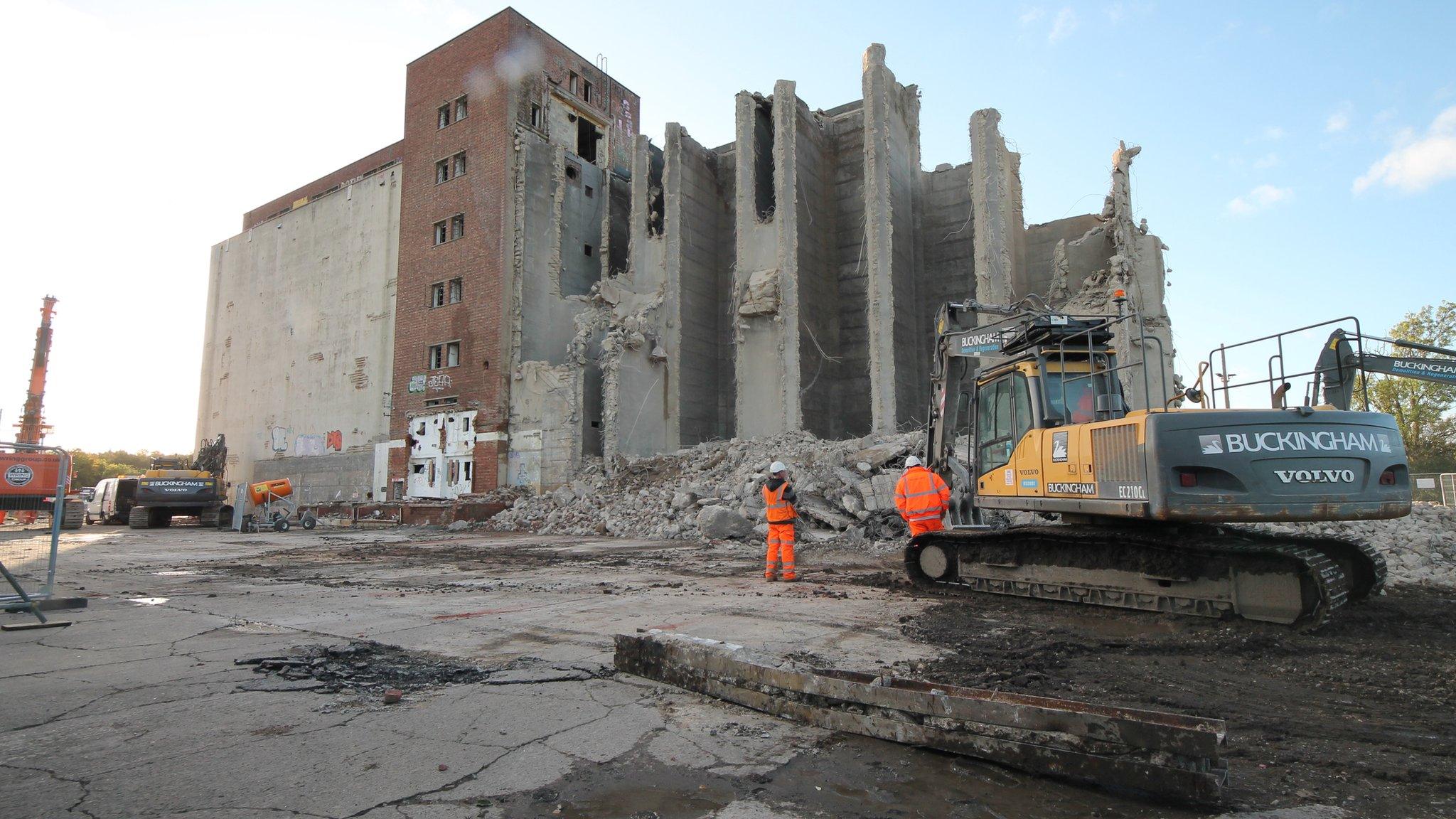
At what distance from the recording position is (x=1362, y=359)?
6480 mm

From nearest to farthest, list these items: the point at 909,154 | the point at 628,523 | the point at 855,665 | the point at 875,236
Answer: the point at 855,665 < the point at 628,523 < the point at 875,236 < the point at 909,154

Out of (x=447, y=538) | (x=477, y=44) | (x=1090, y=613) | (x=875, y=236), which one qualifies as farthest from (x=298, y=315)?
(x=1090, y=613)

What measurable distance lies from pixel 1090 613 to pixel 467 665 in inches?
210

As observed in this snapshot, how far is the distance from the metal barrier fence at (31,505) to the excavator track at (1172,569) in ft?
28.8

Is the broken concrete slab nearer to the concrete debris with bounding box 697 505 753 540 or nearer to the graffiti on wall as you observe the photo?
the concrete debris with bounding box 697 505 753 540

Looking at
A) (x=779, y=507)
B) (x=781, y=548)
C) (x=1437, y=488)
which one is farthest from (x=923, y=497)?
(x=1437, y=488)

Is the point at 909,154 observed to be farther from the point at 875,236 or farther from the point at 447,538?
the point at 447,538

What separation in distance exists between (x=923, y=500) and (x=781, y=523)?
5.62 ft

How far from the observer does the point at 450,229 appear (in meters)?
27.7

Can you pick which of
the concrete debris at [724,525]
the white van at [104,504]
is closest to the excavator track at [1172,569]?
the concrete debris at [724,525]

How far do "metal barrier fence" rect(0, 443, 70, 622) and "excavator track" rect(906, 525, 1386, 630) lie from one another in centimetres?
877

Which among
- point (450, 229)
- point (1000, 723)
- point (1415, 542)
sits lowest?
point (1000, 723)

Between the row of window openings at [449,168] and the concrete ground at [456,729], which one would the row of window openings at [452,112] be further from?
the concrete ground at [456,729]

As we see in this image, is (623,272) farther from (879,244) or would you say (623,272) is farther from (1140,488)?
(1140,488)
